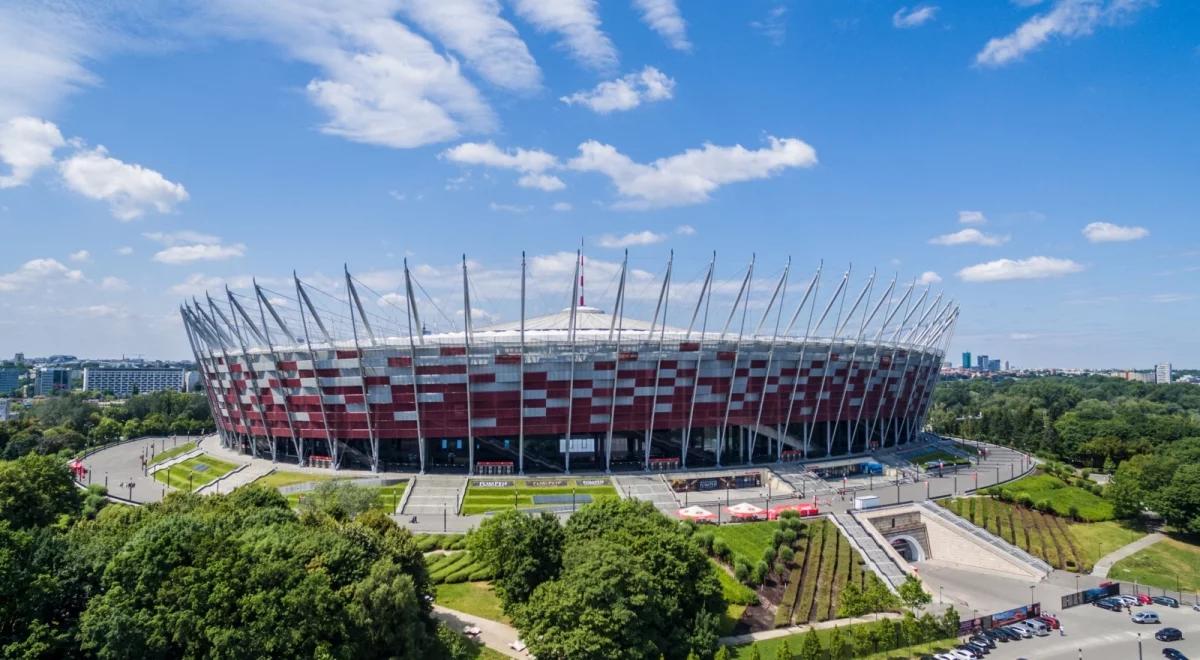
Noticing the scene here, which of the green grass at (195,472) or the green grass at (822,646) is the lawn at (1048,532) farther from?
the green grass at (195,472)

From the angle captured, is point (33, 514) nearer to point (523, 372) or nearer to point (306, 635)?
point (306, 635)

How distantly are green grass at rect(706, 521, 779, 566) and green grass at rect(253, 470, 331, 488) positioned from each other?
154 feet

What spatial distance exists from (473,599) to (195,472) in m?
60.9

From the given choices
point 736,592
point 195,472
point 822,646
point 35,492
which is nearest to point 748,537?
point 736,592

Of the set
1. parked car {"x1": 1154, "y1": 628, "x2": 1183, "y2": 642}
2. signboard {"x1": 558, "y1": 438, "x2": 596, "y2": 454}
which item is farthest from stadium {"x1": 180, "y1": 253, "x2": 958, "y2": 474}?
parked car {"x1": 1154, "y1": 628, "x2": 1183, "y2": 642}

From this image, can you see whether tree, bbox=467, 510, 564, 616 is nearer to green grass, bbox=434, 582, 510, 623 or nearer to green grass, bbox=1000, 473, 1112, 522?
green grass, bbox=434, 582, 510, 623

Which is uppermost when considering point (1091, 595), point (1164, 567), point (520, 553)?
point (520, 553)

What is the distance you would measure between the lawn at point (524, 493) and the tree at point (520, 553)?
2353 centimetres

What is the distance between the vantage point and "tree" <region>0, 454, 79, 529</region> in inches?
2063

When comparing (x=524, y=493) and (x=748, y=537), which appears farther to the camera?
(x=524, y=493)

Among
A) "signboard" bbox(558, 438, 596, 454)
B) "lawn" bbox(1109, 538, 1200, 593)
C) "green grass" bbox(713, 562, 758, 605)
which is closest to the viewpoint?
"green grass" bbox(713, 562, 758, 605)

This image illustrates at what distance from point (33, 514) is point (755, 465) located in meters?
73.1

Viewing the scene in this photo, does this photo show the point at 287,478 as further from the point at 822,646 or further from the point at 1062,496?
the point at 1062,496

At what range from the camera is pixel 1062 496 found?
85.1m
